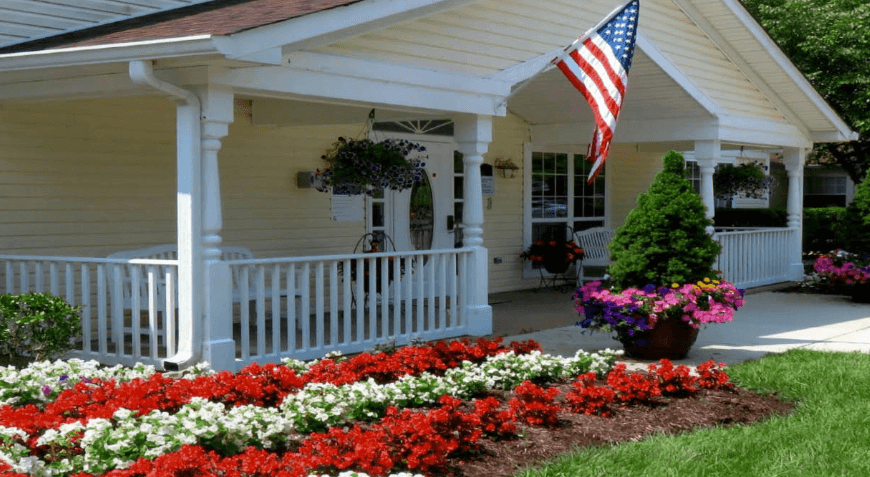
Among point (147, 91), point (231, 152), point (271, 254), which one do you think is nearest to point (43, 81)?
point (147, 91)

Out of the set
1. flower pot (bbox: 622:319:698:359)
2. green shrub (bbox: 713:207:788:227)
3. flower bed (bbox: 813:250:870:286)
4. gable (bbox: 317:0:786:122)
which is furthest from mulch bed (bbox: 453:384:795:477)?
green shrub (bbox: 713:207:788:227)

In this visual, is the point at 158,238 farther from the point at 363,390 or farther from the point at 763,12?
the point at 763,12

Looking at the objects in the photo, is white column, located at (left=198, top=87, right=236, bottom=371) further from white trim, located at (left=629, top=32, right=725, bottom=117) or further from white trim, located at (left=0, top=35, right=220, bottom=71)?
white trim, located at (left=629, top=32, right=725, bottom=117)

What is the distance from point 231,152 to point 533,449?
6.16 metres

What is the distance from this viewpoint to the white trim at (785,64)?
13.1 meters

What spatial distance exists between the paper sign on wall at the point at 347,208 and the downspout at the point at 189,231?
14.0 ft

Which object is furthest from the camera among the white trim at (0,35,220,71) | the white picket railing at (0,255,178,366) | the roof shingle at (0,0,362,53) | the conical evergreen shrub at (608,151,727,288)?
the conical evergreen shrub at (608,151,727,288)

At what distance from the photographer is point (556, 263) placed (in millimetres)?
14688

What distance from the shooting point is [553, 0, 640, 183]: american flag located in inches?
364

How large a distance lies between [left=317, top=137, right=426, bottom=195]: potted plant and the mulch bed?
12.9 feet

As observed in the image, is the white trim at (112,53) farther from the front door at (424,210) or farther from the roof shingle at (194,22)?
the front door at (424,210)

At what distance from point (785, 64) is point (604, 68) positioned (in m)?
5.86

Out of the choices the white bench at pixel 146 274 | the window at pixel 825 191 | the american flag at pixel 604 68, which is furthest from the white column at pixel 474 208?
the window at pixel 825 191

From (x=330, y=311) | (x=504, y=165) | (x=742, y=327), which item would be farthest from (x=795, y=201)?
(x=330, y=311)
